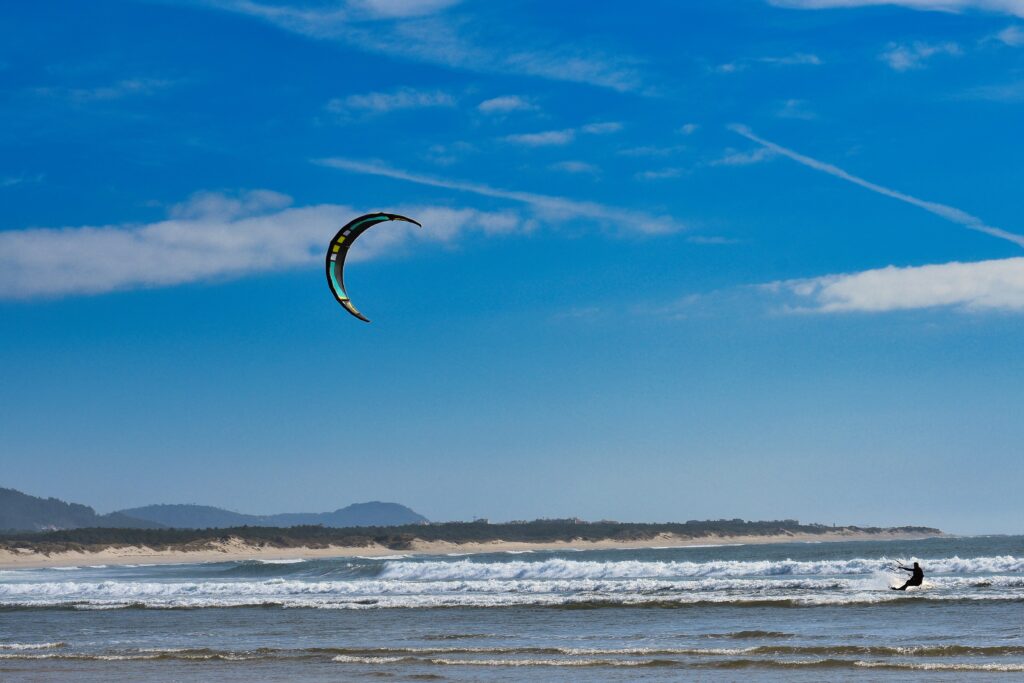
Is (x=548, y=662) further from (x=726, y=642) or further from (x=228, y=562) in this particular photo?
(x=228, y=562)

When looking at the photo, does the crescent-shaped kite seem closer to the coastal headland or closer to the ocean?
the ocean

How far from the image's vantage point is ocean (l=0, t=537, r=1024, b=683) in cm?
1527

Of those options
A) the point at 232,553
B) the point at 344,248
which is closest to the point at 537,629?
the point at 344,248

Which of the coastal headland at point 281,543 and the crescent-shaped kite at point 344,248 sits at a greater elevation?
the crescent-shaped kite at point 344,248

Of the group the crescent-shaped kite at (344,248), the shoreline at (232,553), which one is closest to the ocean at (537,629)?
the crescent-shaped kite at (344,248)

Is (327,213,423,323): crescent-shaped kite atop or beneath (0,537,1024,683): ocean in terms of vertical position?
atop

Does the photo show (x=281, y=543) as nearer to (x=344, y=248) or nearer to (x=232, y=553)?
(x=232, y=553)

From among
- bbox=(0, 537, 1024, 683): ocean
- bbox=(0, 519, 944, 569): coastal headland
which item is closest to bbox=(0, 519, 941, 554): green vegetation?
bbox=(0, 519, 944, 569): coastal headland

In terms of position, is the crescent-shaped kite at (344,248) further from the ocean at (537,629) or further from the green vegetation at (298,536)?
the green vegetation at (298,536)

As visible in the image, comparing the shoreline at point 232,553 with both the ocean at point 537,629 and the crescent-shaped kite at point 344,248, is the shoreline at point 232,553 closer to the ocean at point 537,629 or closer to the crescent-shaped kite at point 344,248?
the ocean at point 537,629

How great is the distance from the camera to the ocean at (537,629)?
1527 centimetres

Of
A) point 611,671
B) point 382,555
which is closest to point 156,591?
point 611,671

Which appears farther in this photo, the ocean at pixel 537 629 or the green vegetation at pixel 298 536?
the green vegetation at pixel 298 536

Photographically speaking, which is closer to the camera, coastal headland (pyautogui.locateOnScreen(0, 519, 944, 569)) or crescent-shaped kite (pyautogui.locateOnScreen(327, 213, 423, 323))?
crescent-shaped kite (pyautogui.locateOnScreen(327, 213, 423, 323))
